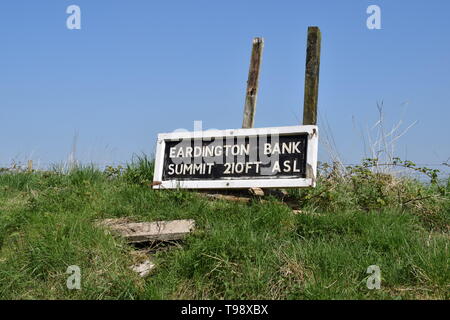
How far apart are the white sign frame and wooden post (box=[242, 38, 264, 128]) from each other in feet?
3.62

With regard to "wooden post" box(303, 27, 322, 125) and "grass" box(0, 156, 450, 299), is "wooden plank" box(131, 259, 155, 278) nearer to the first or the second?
"grass" box(0, 156, 450, 299)

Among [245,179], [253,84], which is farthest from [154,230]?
[253,84]

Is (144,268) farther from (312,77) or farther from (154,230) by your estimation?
(312,77)

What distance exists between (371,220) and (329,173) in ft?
6.98

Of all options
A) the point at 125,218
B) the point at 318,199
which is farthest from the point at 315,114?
the point at 125,218

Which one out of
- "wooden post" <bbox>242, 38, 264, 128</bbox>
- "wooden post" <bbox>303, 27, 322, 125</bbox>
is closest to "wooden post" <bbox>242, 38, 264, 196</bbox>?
"wooden post" <bbox>242, 38, 264, 128</bbox>

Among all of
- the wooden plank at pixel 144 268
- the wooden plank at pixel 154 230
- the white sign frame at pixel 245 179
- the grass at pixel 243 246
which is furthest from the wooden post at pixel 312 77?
the wooden plank at pixel 144 268

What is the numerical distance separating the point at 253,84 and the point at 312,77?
1099 millimetres

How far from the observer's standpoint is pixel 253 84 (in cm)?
866

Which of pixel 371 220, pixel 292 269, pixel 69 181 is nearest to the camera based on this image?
pixel 292 269

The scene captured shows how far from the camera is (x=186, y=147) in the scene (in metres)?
7.84

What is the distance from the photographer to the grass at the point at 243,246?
484 centimetres
